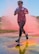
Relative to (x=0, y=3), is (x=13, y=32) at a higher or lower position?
lower

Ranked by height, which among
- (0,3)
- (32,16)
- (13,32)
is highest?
(0,3)

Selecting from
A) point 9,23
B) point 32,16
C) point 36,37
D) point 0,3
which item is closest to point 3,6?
point 0,3

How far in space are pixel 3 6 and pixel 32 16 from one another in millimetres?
278

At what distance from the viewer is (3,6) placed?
135 cm

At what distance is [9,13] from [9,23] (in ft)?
0.30

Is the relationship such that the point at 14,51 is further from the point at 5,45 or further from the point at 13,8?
the point at 13,8

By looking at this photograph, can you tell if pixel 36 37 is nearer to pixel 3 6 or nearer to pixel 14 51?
pixel 14 51

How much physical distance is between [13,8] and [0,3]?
129 millimetres

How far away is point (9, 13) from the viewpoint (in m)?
1.35

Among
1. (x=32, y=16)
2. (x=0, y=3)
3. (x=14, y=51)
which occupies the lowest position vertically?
(x=14, y=51)

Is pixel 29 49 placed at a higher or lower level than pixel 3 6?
lower

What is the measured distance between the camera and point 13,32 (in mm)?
1347

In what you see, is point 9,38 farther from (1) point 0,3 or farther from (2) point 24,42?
(1) point 0,3

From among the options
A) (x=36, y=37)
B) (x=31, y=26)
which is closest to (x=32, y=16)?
(x=31, y=26)
